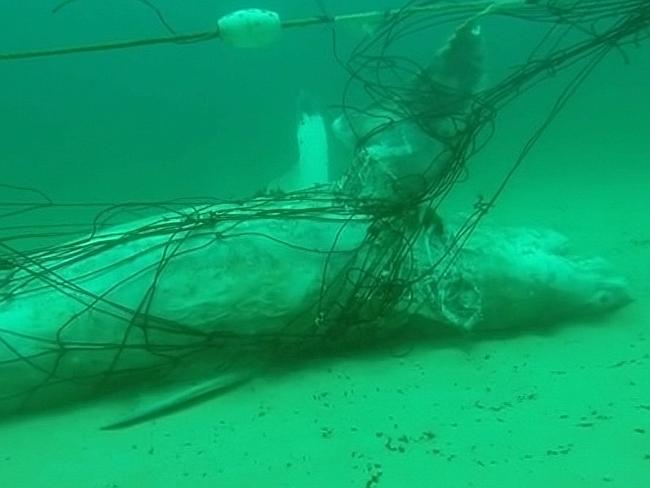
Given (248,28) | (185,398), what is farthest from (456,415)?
(248,28)

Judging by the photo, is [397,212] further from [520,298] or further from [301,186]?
[301,186]

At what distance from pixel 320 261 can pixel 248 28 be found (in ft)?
4.57

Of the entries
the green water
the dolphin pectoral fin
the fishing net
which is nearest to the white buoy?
the fishing net

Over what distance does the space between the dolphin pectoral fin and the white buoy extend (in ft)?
5.86

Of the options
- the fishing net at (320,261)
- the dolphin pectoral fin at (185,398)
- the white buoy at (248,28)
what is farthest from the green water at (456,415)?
the white buoy at (248,28)

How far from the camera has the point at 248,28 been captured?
12.8ft

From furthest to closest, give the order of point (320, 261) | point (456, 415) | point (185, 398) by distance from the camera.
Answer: point (320, 261) → point (185, 398) → point (456, 415)

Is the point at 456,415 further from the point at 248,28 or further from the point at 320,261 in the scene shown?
the point at 248,28

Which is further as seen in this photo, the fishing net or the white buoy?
the fishing net

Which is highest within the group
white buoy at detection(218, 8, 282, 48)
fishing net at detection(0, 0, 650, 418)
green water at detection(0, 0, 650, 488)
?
white buoy at detection(218, 8, 282, 48)

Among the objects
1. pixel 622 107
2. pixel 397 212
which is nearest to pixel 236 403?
pixel 397 212

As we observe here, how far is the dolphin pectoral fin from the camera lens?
374cm

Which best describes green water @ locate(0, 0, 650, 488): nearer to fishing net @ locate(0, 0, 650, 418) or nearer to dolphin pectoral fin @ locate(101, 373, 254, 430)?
dolphin pectoral fin @ locate(101, 373, 254, 430)

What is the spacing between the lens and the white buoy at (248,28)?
389 centimetres
